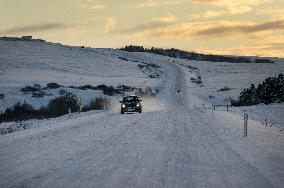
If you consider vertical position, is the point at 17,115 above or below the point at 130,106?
below

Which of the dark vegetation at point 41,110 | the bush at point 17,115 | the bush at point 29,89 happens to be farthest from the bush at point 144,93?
the bush at point 17,115

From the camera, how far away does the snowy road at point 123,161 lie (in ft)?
33.7

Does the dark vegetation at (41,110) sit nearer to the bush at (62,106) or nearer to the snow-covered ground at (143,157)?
the bush at (62,106)

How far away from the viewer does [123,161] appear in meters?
13.0

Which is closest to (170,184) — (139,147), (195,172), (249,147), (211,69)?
(195,172)

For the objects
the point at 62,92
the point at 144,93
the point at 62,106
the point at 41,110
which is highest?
the point at 41,110

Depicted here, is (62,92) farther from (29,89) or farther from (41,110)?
(41,110)

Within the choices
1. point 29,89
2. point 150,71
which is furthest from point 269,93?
point 150,71

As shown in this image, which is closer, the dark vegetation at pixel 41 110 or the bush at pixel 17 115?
the bush at pixel 17 115

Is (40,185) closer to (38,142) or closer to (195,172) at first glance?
(195,172)

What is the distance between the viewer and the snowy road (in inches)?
404

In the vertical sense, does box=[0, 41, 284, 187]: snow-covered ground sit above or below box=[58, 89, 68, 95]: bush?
above

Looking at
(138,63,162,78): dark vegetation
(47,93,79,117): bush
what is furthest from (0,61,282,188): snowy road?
(138,63,162,78): dark vegetation

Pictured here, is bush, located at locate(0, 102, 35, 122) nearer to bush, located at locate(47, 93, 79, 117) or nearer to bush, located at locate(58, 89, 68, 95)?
bush, located at locate(47, 93, 79, 117)
